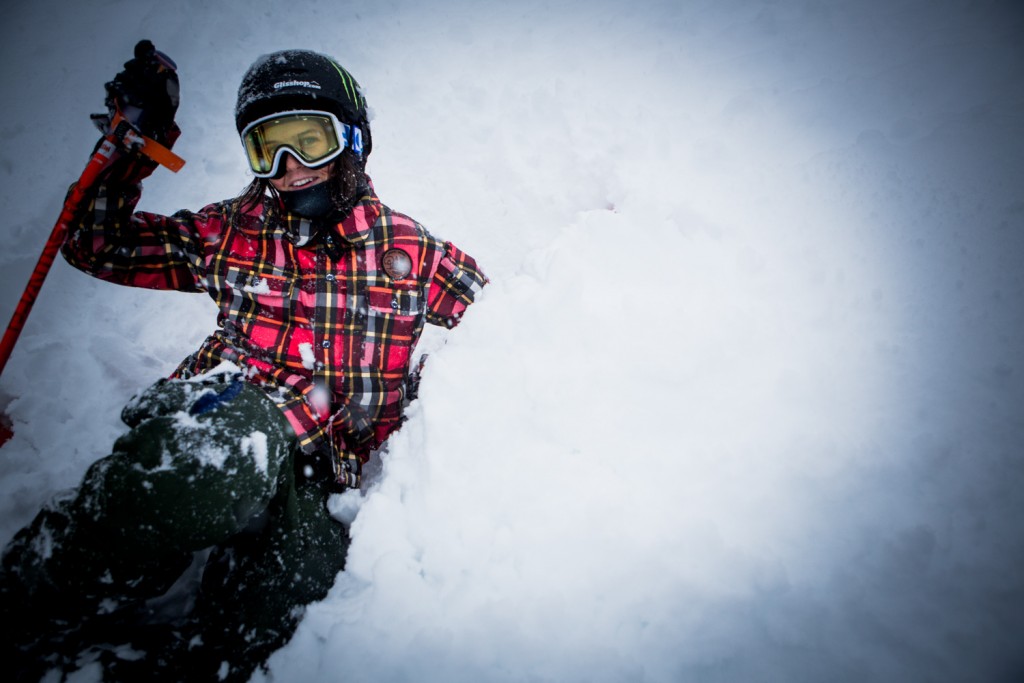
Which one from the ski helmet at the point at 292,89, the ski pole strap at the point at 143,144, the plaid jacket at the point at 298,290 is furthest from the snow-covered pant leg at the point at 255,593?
the ski helmet at the point at 292,89

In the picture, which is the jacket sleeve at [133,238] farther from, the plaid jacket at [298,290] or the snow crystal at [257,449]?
the snow crystal at [257,449]

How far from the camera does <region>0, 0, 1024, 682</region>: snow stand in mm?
914

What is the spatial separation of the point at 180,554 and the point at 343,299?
1.02 meters

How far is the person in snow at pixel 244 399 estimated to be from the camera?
116 centimetres

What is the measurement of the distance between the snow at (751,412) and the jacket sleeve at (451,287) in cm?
48

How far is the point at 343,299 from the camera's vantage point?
1.81 m

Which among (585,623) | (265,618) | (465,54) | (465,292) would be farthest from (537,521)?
(465,54)

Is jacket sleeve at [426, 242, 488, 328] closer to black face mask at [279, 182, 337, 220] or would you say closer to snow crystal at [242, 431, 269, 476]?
black face mask at [279, 182, 337, 220]

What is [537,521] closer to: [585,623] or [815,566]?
[585,623]

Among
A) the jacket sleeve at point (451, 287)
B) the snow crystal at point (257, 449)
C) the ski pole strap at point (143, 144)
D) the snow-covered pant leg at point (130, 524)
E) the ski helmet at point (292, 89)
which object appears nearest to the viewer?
the snow-covered pant leg at point (130, 524)

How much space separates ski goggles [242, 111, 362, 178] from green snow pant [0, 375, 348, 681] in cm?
90

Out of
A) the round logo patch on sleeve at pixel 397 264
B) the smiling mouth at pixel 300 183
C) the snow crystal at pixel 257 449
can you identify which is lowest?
the snow crystal at pixel 257 449

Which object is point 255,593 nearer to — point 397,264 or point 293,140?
point 397,264

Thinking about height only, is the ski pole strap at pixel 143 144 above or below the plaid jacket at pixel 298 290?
above
